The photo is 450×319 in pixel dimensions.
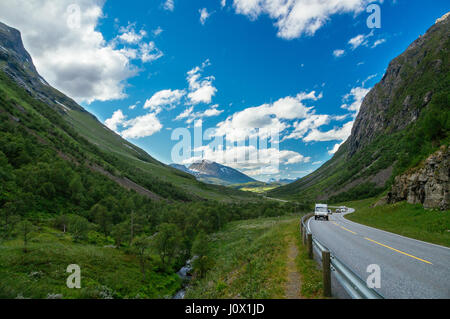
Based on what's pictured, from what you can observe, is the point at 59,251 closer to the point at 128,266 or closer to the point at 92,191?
the point at 128,266

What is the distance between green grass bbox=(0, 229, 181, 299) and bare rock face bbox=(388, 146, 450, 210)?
130 ft

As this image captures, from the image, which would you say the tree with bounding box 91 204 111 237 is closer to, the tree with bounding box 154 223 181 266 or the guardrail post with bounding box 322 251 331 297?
the tree with bounding box 154 223 181 266

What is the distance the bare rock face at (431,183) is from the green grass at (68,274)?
3966 cm

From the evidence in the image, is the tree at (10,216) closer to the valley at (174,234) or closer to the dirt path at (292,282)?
the valley at (174,234)

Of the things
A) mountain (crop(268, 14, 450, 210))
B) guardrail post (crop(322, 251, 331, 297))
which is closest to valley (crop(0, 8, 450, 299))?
guardrail post (crop(322, 251, 331, 297))

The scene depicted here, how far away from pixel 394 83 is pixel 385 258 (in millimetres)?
237743

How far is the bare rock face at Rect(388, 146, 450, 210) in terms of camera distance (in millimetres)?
23453

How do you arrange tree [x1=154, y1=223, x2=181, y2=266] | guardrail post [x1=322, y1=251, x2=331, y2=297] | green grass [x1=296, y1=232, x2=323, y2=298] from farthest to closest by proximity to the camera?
1. tree [x1=154, y1=223, x2=181, y2=266]
2. green grass [x1=296, y1=232, x2=323, y2=298]
3. guardrail post [x1=322, y1=251, x2=331, y2=297]

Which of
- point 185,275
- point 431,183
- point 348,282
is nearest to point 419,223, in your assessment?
point 431,183

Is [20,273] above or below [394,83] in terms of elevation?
below

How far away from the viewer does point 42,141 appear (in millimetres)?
114188

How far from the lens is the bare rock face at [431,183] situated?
23.5 m

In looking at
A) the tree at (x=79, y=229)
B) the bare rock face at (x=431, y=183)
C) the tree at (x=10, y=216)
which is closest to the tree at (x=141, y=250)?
the tree at (x=79, y=229)
